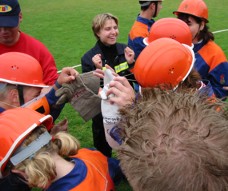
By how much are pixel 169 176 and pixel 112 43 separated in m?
3.87

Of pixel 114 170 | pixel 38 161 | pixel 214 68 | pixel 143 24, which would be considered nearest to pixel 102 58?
pixel 143 24

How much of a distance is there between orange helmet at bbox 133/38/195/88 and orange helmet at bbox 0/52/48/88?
3.93ft

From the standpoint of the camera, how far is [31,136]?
2.27 meters

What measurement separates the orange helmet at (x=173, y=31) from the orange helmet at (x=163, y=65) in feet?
2.32

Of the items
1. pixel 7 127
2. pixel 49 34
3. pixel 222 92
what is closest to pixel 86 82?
pixel 7 127

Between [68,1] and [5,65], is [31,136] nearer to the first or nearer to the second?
[5,65]

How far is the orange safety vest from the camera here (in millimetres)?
2234

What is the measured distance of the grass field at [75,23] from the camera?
33.5 feet

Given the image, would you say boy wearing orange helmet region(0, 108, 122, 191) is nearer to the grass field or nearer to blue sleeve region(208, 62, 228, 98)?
blue sleeve region(208, 62, 228, 98)

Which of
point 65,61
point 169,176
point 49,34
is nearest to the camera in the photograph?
point 169,176

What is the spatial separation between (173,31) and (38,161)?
177 cm

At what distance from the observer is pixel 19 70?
118 inches

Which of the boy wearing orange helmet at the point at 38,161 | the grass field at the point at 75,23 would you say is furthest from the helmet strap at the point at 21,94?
the grass field at the point at 75,23

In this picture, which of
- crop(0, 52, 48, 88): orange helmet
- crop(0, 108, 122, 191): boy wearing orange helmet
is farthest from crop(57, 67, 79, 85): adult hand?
crop(0, 108, 122, 191): boy wearing orange helmet
